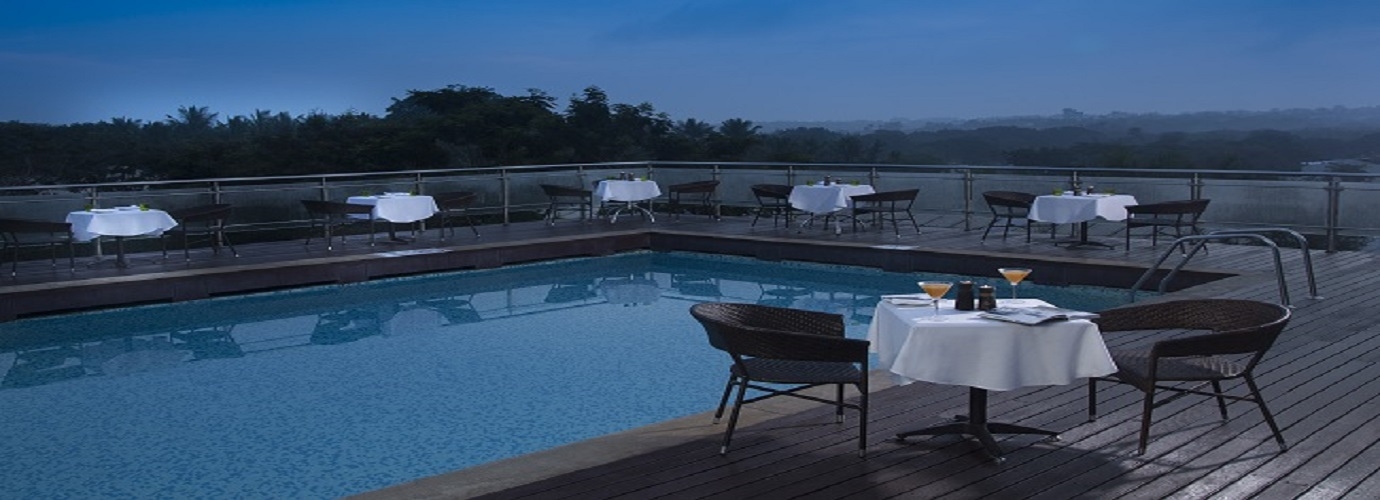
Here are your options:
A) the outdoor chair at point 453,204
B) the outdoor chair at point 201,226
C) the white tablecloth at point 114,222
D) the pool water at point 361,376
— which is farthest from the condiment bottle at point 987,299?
the outdoor chair at point 453,204

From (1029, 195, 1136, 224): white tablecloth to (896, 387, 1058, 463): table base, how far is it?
790 centimetres

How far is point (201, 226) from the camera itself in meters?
13.2

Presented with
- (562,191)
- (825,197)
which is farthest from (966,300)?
(562,191)

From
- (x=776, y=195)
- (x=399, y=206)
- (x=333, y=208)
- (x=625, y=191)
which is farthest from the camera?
(x=625, y=191)

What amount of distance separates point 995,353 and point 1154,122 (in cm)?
2775

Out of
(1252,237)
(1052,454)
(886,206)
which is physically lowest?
(1052,454)

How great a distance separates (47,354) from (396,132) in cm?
2179

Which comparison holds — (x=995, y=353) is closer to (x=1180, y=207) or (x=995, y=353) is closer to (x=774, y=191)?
(x=1180, y=207)

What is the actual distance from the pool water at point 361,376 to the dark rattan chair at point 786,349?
173cm

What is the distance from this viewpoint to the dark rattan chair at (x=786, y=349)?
4.48 meters

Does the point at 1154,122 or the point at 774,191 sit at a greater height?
the point at 1154,122

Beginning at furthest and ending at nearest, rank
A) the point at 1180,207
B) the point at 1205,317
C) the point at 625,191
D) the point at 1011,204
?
the point at 625,191 < the point at 1011,204 < the point at 1180,207 < the point at 1205,317

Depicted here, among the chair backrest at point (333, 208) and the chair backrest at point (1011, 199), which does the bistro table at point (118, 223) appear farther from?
the chair backrest at point (1011, 199)

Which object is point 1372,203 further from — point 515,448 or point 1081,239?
point 515,448
